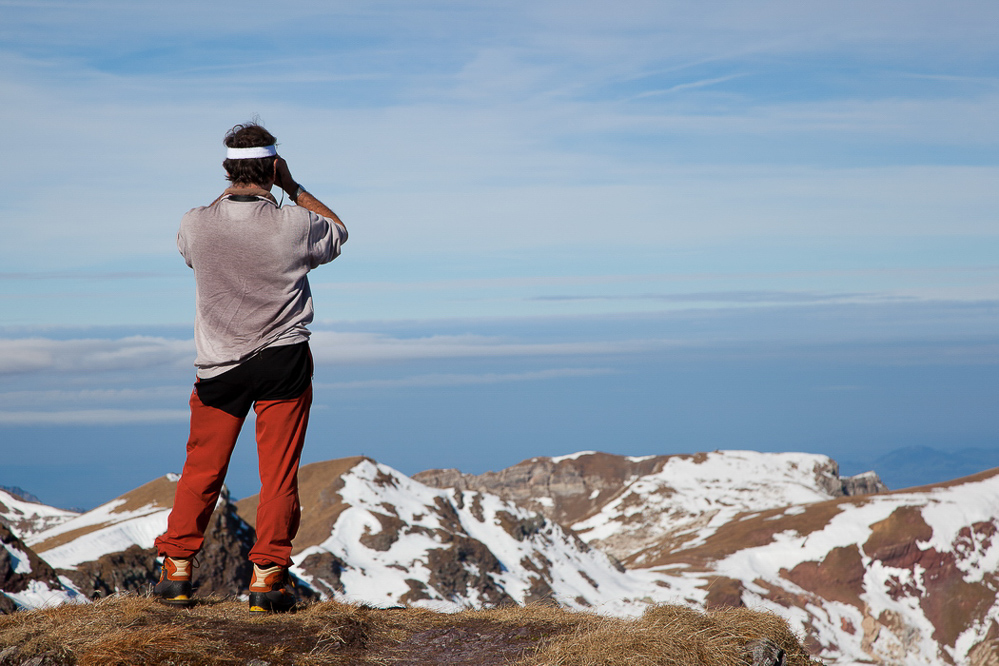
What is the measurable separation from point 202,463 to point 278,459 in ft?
2.60

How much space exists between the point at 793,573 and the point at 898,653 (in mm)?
18559

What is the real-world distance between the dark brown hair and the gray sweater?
0.16m

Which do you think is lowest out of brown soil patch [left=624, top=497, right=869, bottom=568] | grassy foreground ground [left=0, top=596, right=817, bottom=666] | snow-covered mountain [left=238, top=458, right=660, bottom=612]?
brown soil patch [left=624, top=497, right=869, bottom=568]

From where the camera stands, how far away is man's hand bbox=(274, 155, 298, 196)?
8.68 metres

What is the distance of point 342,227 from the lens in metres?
8.66

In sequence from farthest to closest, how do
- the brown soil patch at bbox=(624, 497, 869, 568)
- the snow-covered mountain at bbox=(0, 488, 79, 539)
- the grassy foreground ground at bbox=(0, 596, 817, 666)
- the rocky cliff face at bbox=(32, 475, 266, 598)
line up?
1. the brown soil patch at bbox=(624, 497, 869, 568)
2. the snow-covered mountain at bbox=(0, 488, 79, 539)
3. the rocky cliff face at bbox=(32, 475, 266, 598)
4. the grassy foreground ground at bbox=(0, 596, 817, 666)

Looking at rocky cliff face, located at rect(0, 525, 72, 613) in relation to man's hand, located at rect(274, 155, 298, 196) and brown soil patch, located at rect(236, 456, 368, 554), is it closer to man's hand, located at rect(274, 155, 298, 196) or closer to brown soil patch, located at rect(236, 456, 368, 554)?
man's hand, located at rect(274, 155, 298, 196)

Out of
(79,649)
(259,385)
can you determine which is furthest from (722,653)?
(79,649)

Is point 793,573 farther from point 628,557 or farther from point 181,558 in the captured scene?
point 181,558

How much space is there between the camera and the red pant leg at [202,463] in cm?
869

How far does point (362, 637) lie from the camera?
8.67 metres

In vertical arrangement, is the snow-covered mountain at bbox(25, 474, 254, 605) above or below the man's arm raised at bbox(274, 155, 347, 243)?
below

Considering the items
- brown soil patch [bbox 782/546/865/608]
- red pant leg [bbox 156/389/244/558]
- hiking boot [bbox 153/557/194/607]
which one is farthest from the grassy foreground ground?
brown soil patch [bbox 782/546/865/608]

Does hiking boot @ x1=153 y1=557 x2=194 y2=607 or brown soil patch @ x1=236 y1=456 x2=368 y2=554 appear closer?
hiking boot @ x1=153 y1=557 x2=194 y2=607
